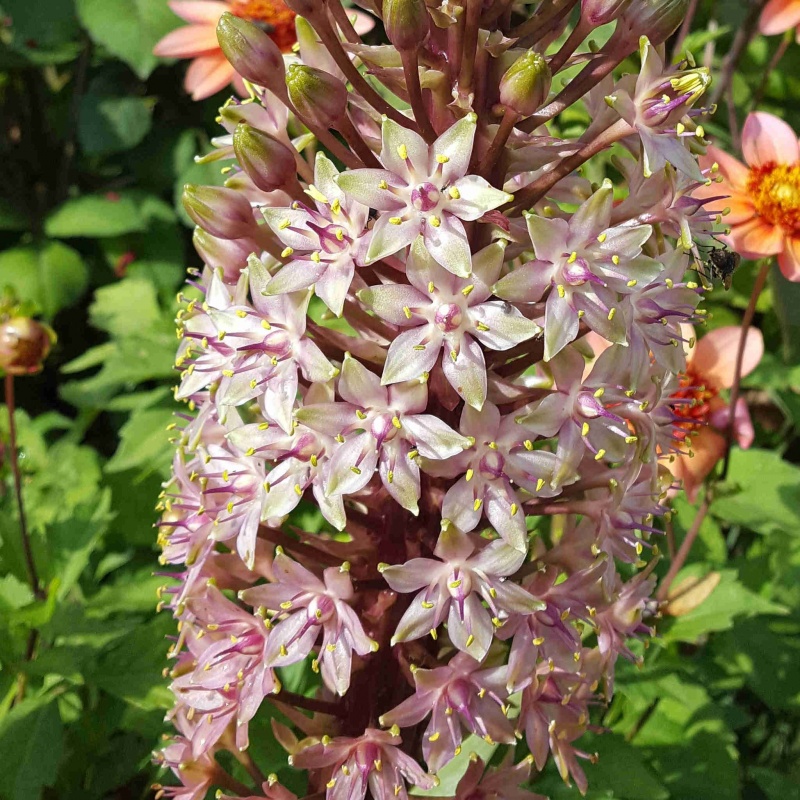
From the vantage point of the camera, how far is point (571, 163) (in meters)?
1.12

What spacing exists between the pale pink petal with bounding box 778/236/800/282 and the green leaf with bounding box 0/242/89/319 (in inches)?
85.5

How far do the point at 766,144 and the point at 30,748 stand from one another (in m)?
1.77

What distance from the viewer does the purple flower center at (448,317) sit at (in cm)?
103

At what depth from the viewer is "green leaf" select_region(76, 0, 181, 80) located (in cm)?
252

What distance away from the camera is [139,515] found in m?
2.01

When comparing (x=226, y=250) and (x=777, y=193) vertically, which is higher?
(x=226, y=250)

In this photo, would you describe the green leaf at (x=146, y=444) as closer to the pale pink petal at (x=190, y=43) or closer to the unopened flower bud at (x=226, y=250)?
the unopened flower bud at (x=226, y=250)

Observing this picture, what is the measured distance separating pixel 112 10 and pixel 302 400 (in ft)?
6.42

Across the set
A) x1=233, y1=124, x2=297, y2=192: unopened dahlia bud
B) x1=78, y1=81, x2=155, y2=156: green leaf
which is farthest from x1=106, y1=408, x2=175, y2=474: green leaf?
x1=78, y1=81, x2=155, y2=156: green leaf

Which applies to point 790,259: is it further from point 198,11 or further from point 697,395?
point 198,11

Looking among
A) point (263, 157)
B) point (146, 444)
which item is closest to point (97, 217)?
point (146, 444)

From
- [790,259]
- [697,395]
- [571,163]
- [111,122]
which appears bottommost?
[697,395]

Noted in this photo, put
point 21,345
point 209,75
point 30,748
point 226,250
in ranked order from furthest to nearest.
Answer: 1. point 209,75
2. point 21,345
3. point 30,748
4. point 226,250

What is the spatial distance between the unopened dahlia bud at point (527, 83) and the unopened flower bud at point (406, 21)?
0.12 meters
